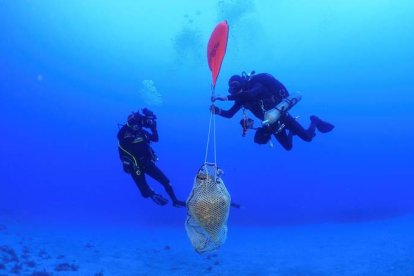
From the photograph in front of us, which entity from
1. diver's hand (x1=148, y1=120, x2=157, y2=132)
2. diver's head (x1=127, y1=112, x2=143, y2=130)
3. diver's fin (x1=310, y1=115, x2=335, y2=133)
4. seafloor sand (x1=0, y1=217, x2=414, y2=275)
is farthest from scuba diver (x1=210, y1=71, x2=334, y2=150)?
seafloor sand (x1=0, y1=217, x2=414, y2=275)

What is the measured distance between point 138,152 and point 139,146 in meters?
0.16

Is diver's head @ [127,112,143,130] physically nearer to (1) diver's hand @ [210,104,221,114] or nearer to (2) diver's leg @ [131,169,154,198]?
(2) diver's leg @ [131,169,154,198]

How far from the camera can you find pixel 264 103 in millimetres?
8438

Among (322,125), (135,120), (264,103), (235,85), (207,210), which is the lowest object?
(207,210)

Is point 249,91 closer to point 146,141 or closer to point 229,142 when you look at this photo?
point 146,141

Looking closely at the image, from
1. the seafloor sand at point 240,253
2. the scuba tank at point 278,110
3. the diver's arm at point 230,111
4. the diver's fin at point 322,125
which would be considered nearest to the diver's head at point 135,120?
the diver's arm at point 230,111

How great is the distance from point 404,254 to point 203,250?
15.7 metres

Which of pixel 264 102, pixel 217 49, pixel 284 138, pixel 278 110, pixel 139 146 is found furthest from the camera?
pixel 139 146

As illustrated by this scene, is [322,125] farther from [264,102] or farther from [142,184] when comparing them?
[142,184]

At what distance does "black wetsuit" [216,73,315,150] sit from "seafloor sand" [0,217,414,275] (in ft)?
32.2

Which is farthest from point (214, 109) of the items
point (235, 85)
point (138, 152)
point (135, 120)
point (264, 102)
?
point (138, 152)

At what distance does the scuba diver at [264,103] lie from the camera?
26.5ft

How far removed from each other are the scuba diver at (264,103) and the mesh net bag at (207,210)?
2493 millimetres

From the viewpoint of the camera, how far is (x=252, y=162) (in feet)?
262
